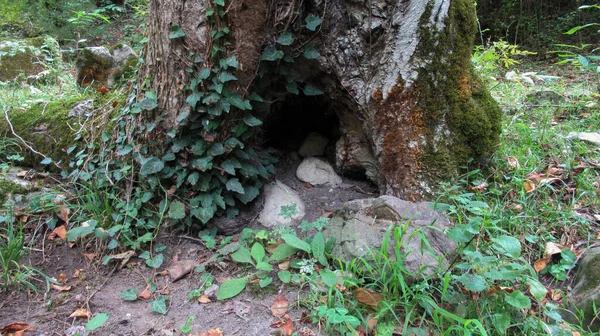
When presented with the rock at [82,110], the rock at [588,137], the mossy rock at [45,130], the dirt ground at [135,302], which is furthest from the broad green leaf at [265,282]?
the rock at [588,137]

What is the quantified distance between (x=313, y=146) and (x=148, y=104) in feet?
5.19

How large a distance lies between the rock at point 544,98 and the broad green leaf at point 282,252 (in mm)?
3233

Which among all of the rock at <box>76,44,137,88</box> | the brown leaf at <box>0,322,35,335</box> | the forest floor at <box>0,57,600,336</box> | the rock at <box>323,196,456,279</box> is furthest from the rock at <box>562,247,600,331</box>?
the rock at <box>76,44,137,88</box>

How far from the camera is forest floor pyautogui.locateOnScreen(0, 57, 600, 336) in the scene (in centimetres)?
195

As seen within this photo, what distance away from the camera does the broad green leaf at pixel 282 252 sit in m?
2.21

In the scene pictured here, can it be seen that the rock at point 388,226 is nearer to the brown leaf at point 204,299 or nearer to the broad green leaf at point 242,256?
the broad green leaf at point 242,256

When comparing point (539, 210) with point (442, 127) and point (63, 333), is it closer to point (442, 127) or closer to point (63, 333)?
point (442, 127)

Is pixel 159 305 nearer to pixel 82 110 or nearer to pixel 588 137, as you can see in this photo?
pixel 82 110

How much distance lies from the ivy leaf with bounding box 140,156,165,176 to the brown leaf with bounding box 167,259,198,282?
667mm

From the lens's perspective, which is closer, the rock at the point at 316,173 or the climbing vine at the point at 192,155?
the climbing vine at the point at 192,155

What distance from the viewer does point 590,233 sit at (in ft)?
7.00

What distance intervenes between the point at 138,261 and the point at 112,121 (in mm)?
1237

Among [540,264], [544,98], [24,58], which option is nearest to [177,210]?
[540,264]

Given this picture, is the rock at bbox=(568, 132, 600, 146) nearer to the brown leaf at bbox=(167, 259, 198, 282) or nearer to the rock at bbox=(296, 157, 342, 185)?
the rock at bbox=(296, 157, 342, 185)
